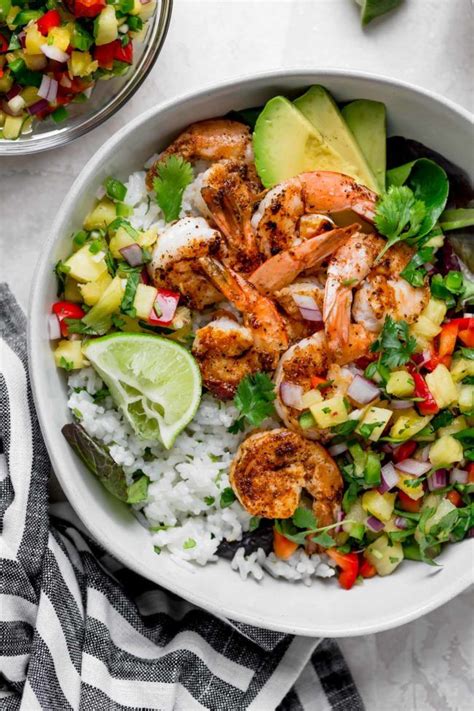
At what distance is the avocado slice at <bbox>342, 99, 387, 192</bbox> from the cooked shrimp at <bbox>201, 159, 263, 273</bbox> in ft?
1.33

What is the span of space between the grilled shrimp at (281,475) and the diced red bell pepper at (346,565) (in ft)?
0.61

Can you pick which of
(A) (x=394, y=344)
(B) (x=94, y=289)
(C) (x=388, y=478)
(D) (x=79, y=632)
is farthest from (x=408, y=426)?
(D) (x=79, y=632)

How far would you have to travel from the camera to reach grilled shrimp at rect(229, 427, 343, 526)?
2588mm

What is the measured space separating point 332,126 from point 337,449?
1.06 meters

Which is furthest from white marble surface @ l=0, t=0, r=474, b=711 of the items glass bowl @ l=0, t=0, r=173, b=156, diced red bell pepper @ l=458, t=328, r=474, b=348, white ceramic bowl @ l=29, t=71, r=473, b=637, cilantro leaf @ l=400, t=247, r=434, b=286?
diced red bell pepper @ l=458, t=328, r=474, b=348

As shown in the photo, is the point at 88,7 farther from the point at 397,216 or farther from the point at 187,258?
the point at 397,216

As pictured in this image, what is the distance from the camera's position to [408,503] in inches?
108

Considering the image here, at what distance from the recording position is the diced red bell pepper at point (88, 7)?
262 centimetres

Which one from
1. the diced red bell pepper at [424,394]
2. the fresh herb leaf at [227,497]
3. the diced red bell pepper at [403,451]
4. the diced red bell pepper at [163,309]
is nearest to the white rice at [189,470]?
the fresh herb leaf at [227,497]

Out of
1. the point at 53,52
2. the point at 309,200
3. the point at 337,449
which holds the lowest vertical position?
the point at 337,449

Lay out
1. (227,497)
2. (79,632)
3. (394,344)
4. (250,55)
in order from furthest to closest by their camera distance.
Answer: (250,55)
(79,632)
(227,497)
(394,344)

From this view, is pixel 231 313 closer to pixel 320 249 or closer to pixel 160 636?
pixel 320 249

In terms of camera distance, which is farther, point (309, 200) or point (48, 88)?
point (48, 88)

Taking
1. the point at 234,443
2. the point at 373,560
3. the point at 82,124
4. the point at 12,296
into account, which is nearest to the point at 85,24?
the point at 82,124
